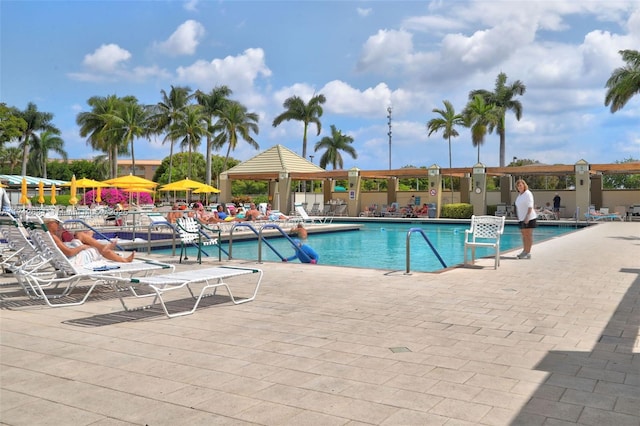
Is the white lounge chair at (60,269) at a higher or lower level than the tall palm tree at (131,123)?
lower

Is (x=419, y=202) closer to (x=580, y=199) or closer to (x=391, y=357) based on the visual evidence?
(x=580, y=199)

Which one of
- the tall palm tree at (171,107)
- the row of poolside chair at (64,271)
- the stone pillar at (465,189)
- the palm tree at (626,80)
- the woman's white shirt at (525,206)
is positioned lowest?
the row of poolside chair at (64,271)

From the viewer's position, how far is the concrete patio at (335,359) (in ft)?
10.4

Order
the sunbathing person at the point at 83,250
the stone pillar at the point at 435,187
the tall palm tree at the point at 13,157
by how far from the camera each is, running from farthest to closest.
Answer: the tall palm tree at the point at 13,157 < the stone pillar at the point at 435,187 < the sunbathing person at the point at 83,250

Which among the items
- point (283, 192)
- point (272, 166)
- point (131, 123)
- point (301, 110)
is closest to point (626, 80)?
point (283, 192)

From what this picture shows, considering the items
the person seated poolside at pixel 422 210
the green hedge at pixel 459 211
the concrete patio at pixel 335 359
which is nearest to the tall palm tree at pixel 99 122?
the person seated poolside at pixel 422 210

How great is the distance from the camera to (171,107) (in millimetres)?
43750

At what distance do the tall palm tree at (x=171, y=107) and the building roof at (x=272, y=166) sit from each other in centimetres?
947

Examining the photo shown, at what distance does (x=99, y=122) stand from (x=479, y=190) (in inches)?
1272

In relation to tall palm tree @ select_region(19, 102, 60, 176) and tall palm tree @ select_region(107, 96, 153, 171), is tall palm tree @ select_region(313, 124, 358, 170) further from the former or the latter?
tall palm tree @ select_region(19, 102, 60, 176)

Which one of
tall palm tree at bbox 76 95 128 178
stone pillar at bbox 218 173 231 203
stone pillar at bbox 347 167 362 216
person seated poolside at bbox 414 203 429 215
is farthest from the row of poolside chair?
tall palm tree at bbox 76 95 128 178

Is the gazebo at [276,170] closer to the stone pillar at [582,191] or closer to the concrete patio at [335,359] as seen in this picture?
the stone pillar at [582,191]

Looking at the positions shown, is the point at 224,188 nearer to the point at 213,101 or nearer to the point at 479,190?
the point at 213,101

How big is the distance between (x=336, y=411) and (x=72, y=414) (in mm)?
1473
